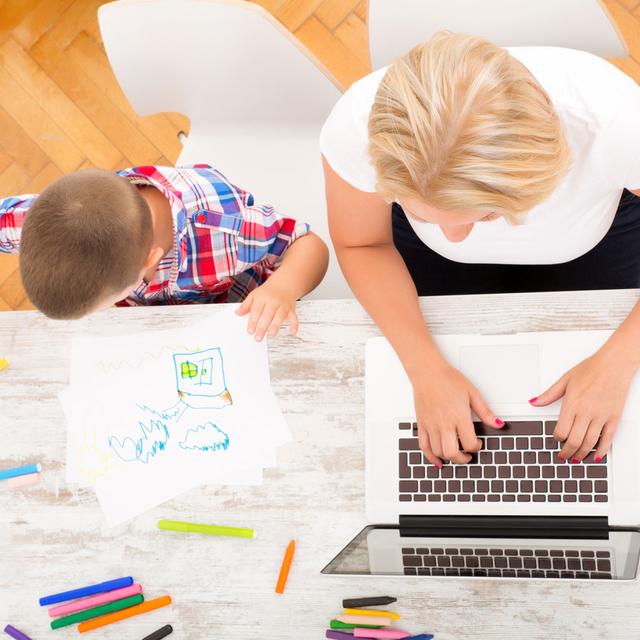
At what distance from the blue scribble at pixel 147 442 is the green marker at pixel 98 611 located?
171 mm

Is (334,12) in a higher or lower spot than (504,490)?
higher

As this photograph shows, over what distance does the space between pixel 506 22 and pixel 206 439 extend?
0.71 meters

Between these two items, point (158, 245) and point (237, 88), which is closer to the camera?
point (158, 245)

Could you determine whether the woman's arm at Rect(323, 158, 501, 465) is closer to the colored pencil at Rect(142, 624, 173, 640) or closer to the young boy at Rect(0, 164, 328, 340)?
the young boy at Rect(0, 164, 328, 340)

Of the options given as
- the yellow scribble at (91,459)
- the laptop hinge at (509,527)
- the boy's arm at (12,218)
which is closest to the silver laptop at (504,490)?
the laptop hinge at (509,527)

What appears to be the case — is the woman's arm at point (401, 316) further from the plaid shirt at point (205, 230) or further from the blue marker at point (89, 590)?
the blue marker at point (89, 590)

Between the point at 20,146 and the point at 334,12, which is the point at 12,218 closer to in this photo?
the point at 20,146

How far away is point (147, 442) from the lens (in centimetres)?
94

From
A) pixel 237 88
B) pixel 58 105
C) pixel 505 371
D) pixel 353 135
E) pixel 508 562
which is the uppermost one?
pixel 58 105

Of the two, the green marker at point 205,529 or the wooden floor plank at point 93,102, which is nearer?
the green marker at point 205,529

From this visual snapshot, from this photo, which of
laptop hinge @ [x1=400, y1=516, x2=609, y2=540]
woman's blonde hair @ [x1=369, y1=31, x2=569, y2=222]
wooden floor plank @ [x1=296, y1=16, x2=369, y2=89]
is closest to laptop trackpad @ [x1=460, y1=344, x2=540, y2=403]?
laptop hinge @ [x1=400, y1=516, x2=609, y2=540]

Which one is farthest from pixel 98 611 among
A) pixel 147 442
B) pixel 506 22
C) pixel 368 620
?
pixel 506 22

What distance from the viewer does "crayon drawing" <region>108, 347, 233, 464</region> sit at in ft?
3.07

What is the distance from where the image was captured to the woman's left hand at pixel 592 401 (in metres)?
0.81
